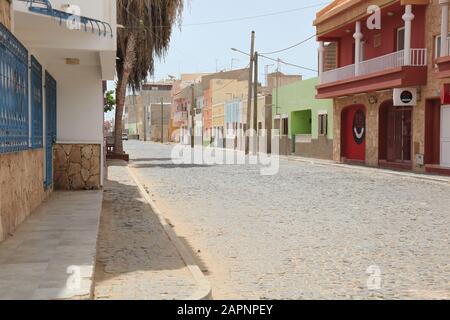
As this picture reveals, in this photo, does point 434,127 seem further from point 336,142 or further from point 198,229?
point 198,229

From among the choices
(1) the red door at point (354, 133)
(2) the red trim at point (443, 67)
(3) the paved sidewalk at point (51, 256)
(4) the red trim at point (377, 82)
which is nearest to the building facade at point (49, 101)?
(3) the paved sidewalk at point (51, 256)

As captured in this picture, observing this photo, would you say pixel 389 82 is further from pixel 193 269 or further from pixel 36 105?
pixel 193 269

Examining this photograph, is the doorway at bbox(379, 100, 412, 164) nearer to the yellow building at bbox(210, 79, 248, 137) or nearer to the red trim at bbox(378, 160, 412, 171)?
the red trim at bbox(378, 160, 412, 171)

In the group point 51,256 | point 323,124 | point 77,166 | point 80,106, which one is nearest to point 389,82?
point 323,124

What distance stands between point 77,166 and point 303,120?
27.4 metres

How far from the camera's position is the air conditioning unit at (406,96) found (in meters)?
23.3

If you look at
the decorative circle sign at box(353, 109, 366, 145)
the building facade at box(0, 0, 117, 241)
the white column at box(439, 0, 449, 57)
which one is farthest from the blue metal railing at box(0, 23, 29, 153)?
the decorative circle sign at box(353, 109, 366, 145)

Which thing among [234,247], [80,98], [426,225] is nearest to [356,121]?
[80,98]

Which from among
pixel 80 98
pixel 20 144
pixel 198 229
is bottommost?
pixel 198 229

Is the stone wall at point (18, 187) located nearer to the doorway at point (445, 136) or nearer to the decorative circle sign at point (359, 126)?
the doorway at point (445, 136)

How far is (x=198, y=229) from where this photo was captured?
9531 mm

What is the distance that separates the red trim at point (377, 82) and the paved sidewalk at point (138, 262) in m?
14.6

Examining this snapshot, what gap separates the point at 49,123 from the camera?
41.0 feet
